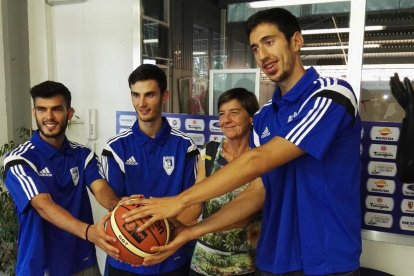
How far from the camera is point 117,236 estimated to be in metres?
1.29

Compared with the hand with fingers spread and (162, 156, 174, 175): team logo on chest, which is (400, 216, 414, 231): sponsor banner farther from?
(162, 156, 174, 175): team logo on chest

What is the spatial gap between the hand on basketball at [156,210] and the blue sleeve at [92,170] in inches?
25.5

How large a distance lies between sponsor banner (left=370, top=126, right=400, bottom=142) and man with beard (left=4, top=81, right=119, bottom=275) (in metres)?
1.55

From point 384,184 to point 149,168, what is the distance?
1.43 metres

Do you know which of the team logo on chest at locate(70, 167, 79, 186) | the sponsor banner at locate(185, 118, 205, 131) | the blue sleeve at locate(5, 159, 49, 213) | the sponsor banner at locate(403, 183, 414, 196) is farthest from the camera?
the sponsor banner at locate(185, 118, 205, 131)

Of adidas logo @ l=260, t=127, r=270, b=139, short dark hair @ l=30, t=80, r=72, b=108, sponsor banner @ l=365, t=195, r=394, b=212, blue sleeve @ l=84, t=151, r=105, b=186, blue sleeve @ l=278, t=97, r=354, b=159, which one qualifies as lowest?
sponsor banner @ l=365, t=195, r=394, b=212

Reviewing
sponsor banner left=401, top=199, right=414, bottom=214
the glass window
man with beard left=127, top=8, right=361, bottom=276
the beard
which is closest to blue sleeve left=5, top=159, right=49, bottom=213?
the beard

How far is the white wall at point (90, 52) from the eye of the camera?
9.69 ft

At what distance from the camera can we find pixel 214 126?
258 cm

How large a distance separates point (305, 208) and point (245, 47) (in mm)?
2005

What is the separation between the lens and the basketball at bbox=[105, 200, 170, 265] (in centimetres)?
127

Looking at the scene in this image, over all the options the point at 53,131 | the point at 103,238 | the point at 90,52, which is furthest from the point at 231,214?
the point at 90,52

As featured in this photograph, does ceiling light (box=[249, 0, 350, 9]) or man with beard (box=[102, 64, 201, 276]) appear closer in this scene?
man with beard (box=[102, 64, 201, 276])

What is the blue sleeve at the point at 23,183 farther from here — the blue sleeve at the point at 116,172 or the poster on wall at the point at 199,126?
the poster on wall at the point at 199,126
